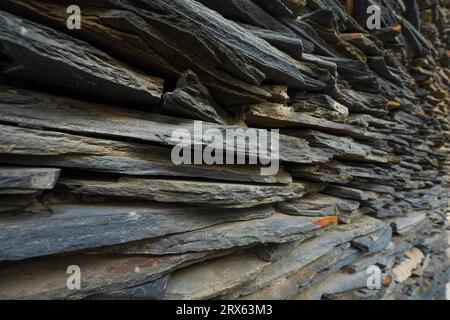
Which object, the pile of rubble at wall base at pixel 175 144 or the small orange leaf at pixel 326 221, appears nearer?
the pile of rubble at wall base at pixel 175 144

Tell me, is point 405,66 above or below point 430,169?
above

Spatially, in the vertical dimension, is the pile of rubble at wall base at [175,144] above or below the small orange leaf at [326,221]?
above

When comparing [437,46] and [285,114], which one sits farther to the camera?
[437,46]

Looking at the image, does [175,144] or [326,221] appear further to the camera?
[326,221]

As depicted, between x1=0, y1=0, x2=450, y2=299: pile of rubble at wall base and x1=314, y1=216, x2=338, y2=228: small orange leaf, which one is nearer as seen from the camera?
x1=0, y1=0, x2=450, y2=299: pile of rubble at wall base

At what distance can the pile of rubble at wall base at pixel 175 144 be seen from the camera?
75.4 inches

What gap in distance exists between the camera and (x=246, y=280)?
304 cm

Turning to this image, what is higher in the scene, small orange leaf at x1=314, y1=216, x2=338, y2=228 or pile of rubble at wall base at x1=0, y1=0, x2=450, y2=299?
pile of rubble at wall base at x1=0, y1=0, x2=450, y2=299

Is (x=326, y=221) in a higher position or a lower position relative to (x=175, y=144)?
lower

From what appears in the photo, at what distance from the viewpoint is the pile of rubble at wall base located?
1915 millimetres

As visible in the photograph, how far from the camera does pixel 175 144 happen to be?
2.38m

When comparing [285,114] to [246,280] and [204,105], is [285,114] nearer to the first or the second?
[204,105]
